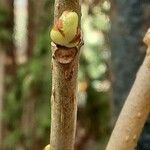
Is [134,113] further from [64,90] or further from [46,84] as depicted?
[46,84]

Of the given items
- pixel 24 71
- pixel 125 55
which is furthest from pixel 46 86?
pixel 125 55

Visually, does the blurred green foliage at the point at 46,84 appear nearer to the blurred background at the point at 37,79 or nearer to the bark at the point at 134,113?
the blurred background at the point at 37,79

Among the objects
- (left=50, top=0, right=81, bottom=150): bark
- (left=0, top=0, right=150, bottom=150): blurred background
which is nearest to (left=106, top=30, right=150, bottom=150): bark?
(left=50, top=0, right=81, bottom=150): bark

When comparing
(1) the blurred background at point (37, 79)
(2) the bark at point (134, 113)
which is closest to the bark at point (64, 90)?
(2) the bark at point (134, 113)

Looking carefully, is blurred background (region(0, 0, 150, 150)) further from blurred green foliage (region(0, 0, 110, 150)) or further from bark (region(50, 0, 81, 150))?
bark (region(50, 0, 81, 150))

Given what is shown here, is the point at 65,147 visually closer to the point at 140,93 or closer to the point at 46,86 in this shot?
the point at 140,93

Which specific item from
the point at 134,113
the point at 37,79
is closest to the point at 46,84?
the point at 37,79
